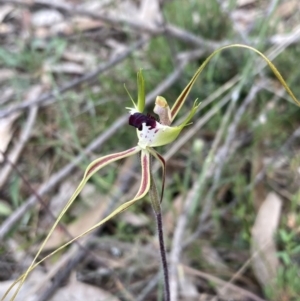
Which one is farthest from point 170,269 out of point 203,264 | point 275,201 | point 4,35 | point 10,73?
point 4,35

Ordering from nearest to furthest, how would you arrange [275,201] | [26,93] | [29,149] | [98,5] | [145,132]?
[145,132] → [275,201] → [29,149] → [26,93] → [98,5]

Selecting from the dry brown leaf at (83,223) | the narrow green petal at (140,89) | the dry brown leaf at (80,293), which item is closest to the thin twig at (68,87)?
the dry brown leaf at (83,223)

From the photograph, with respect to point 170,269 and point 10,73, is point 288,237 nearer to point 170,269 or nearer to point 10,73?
point 170,269

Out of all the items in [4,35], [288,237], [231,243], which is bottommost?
[288,237]

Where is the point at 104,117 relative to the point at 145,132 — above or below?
above

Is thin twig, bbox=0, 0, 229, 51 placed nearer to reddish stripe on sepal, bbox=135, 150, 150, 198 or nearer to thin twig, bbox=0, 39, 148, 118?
thin twig, bbox=0, 39, 148, 118

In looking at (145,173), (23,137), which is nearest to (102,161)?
(145,173)

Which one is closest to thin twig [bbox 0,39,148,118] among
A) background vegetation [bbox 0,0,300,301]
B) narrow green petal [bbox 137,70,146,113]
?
background vegetation [bbox 0,0,300,301]
